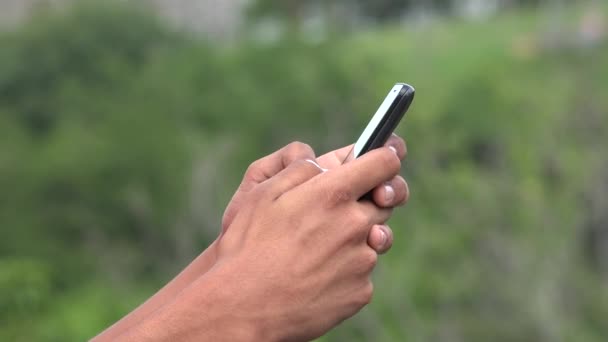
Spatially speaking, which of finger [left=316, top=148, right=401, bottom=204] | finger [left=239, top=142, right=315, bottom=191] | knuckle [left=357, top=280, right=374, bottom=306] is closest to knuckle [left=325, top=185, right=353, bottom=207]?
finger [left=316, top=148, right=401, bottom=204]

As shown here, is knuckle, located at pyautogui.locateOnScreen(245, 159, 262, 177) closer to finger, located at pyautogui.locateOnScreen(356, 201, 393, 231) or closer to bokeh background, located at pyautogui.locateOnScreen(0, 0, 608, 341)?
finger, located at pyautogui.locateOnScreen(356, 201, 393, 231)

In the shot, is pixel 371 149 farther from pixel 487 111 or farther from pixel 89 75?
pixel 89 75

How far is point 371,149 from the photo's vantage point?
1292 millimetres

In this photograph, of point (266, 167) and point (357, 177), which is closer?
point (357, 177)

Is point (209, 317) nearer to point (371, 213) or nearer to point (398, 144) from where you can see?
point (371, 213)

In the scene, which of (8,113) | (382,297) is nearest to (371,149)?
(382,297)

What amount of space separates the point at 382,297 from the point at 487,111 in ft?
19.0

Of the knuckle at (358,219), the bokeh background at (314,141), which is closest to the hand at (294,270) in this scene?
the knuckle at (358,219)

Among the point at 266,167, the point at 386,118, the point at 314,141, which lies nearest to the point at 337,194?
the point at 386,118

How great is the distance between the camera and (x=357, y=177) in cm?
122

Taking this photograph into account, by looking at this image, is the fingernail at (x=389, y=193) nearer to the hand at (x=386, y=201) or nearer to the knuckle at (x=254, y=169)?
the hand at (x=386, y=201)

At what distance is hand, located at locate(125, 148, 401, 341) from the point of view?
121 cm

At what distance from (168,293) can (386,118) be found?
1.21ft

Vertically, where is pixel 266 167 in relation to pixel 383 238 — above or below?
above
